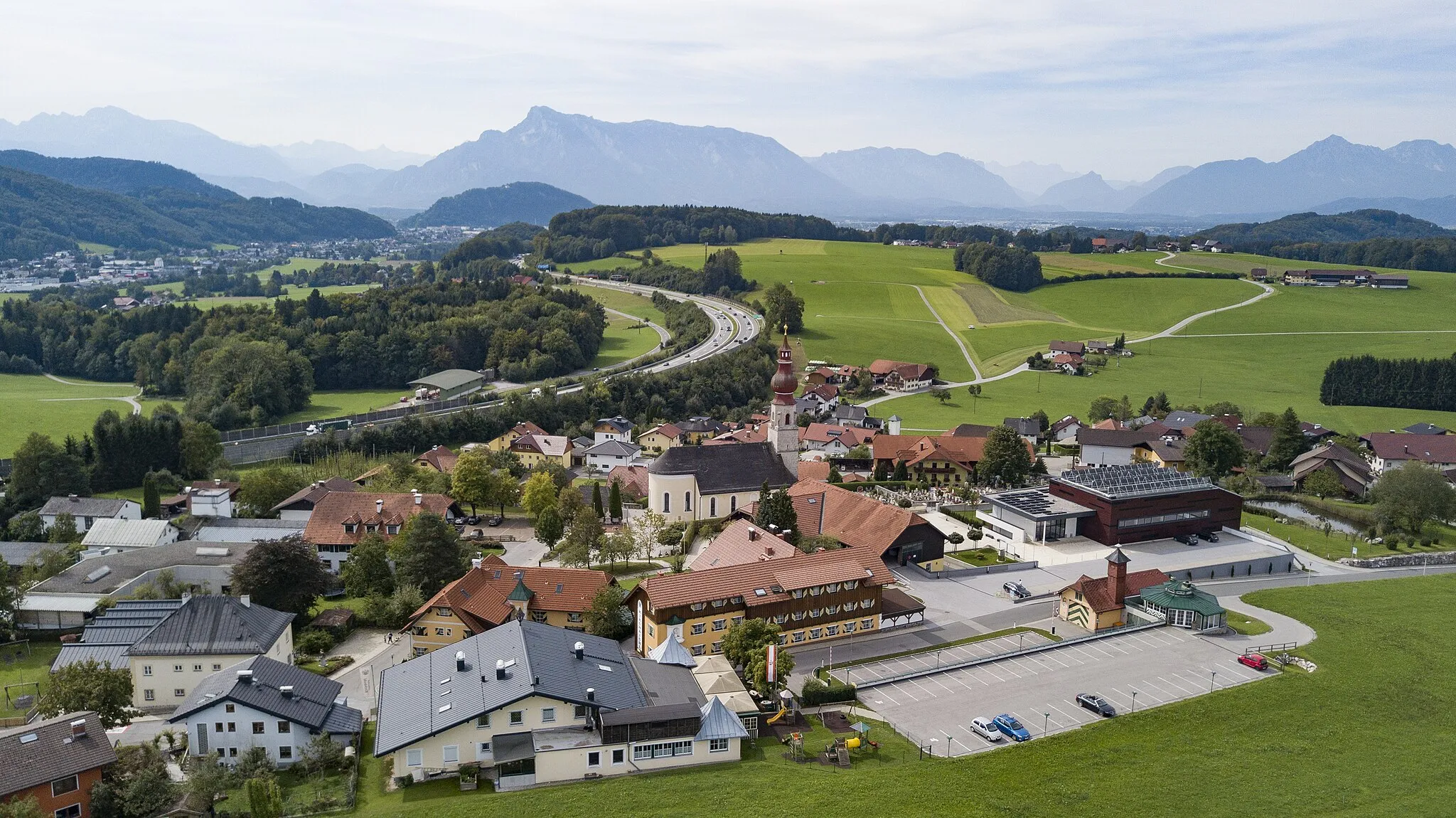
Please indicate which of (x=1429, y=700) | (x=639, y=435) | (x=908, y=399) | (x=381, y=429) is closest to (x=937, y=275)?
(x=908, y=399)

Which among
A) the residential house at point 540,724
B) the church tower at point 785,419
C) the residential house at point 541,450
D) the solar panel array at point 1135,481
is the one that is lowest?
the residential house at point 541,450

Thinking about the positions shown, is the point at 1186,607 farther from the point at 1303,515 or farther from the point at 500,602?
the point at 1303,515

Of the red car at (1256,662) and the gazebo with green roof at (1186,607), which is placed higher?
the gazebo with green roof at (1186,607)

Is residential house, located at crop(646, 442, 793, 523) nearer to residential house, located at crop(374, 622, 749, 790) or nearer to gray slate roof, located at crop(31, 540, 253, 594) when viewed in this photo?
gray slate roof, located at crop(31, 540, 253, 594)

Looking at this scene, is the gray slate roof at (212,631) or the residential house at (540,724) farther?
the gray slate roof at (212,631)

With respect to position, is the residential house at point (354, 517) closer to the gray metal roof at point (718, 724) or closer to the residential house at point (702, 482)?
the residential house at point (702, 482)

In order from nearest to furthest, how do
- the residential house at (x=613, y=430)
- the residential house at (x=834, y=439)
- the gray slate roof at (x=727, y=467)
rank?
the gray slate roof at (x=727, y=467) < the residential house at (x=834, y=439) < the residential house at (x=613, y=430)

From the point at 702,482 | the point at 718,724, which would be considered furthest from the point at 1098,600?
the point at 702,482

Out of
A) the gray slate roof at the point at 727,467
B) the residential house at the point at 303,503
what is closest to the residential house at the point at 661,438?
the gray slate roof at the point at 727,467
